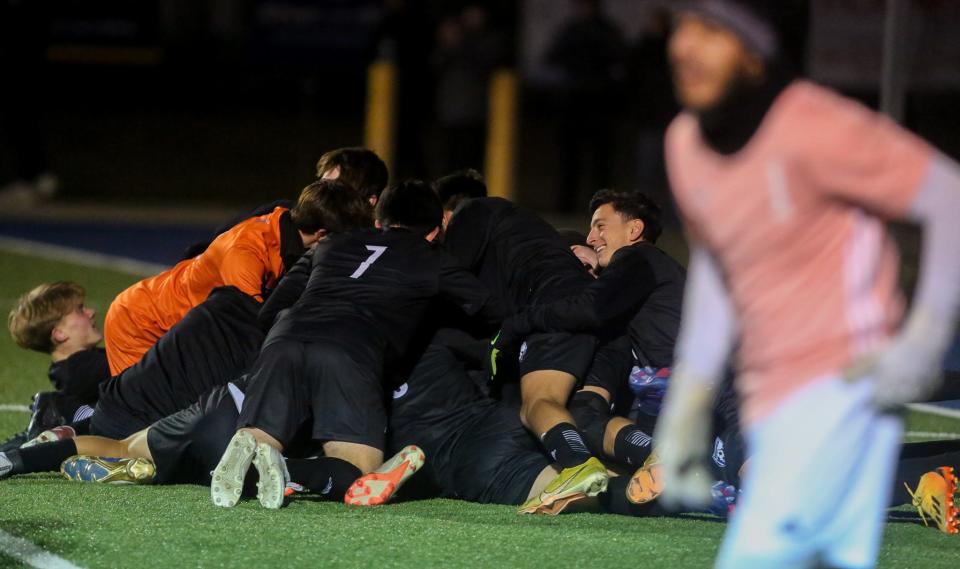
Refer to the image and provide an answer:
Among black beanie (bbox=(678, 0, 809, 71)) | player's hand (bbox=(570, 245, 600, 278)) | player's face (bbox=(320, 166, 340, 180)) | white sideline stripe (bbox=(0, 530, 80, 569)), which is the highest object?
black beanie (bbox=(678, 0, 809, 71))

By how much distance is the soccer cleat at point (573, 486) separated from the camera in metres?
5.43

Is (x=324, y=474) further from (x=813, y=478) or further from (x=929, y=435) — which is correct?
(x=929, y=435)

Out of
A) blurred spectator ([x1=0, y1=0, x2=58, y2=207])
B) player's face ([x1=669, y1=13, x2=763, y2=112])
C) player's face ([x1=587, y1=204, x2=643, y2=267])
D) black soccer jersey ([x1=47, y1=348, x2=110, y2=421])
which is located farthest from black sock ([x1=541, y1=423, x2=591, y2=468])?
blurred spectator ([x1=0, y1=0, x2=58, y2=207])

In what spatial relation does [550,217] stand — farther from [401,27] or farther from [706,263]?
[706,263]

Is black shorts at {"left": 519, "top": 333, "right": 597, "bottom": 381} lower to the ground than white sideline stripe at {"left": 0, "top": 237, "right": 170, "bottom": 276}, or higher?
higher

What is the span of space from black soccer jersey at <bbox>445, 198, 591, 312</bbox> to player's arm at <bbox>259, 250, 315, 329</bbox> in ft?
2.21

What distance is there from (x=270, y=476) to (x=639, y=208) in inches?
81.6

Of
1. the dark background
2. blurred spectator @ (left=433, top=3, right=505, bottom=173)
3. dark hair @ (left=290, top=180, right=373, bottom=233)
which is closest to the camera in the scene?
dark hair @ (left=290, top=180, right=373, bottom=233)

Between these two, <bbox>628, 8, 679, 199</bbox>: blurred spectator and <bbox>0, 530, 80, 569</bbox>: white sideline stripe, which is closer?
<bbox>0, 530, 80, 569</bbox>: white sideline stripe

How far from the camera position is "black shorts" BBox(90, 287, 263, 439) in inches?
256

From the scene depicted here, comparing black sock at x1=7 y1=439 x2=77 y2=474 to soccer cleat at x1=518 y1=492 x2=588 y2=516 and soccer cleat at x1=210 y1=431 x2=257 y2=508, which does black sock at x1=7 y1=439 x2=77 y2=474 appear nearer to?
soccer cleat at x1=210 y1=431 x2=257 y2=508

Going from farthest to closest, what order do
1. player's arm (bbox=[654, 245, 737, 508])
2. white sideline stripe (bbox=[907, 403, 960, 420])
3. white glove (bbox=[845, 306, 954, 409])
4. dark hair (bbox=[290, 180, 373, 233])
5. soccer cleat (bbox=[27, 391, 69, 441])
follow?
white sideline stripe (bbox=[907, 403, 960, 420]) → soccer cleat (bbox=[27, 391, 69, 441]) → dark hair (bbox=[290, 180, 373, 233]) → player's arm (bbox=[654, 245, 737, 508]) → white glove (bbox=[845, 306, 954, 409])

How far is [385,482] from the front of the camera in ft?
18.8

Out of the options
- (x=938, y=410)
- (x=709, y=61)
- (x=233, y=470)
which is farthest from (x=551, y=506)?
(x=938, y=410)
